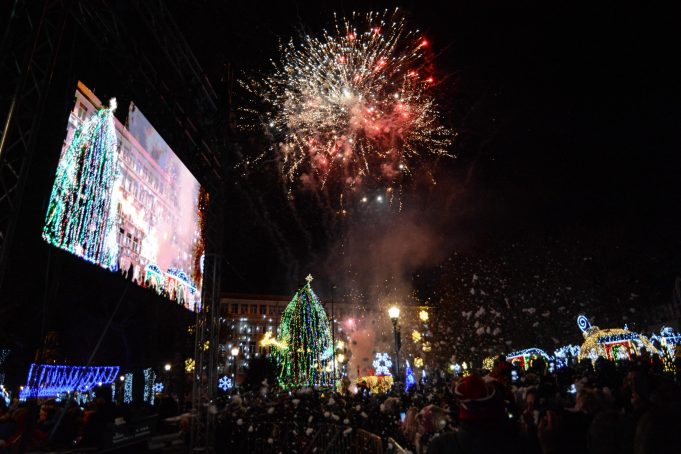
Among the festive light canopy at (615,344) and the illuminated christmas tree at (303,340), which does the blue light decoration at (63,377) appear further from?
the festive light canopy at (615,344)

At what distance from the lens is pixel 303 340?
99.0 ft

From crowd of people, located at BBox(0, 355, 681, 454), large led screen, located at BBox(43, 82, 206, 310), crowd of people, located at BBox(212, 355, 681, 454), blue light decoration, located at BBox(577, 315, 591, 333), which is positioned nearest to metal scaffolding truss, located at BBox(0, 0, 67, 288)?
crowd of people, located at BBox(0, 355, 681, 454)

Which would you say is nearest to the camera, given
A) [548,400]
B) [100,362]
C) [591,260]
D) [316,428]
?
[548,400]

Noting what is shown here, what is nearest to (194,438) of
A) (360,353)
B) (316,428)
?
(316,428)

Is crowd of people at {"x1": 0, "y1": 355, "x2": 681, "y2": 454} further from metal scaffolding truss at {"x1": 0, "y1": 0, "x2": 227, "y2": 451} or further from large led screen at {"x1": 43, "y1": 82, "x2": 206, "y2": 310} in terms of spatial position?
large led screen at {"x1": 43, "y1": 82, "x2": 206, "y2": 310}

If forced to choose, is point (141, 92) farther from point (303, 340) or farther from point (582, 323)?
point (582, 323)

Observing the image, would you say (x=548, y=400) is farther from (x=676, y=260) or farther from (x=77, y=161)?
(x=676, y=260)

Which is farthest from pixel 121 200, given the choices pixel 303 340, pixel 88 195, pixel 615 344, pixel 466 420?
pixel 615 344

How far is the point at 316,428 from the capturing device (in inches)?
404

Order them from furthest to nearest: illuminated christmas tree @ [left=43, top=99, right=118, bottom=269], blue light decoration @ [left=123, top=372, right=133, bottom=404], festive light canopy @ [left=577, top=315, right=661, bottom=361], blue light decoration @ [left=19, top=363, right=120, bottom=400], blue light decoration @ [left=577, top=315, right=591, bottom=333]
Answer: blue light decoration @ [left=123, top=372, right=133, bottom=404]
blue light decoration @ [left=577, top=315, right=591, bottom=333]
festive light canopy @ [left=577, top=315, right=661, bottom=361]
blue light decoration @ [left=19, top=363, right=120, bottom=400]
illuminated christmas tree @ [left=43, top=99, right=118, bottom=269]

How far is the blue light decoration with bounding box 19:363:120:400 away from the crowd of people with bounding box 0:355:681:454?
1.02 metres

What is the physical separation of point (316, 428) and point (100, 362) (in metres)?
10.6

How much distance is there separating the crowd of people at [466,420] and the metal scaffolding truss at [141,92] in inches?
77.2

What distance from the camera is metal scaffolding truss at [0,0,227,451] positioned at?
5.67 metres
